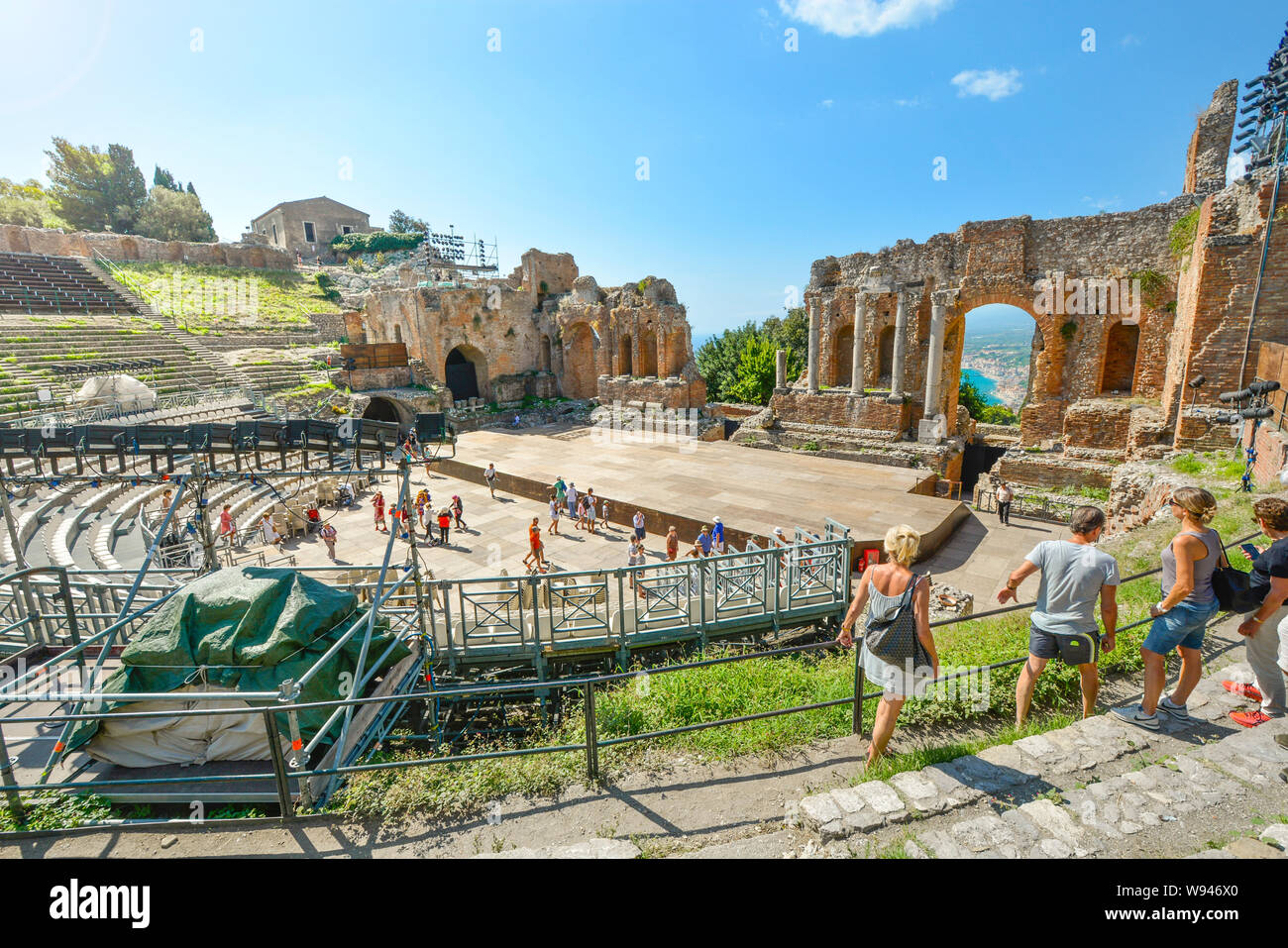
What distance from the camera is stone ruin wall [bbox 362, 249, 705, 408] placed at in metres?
28.2

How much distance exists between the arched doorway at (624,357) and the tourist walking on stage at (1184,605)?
26.7 metres

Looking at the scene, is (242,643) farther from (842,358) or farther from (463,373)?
(463,373)

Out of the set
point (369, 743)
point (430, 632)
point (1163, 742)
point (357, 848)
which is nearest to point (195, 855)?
point (357, 848)

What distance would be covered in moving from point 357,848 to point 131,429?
703 cm

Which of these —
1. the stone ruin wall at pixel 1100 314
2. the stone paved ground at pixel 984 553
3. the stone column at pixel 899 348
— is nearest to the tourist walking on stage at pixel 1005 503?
the stone paved ground at pixel 984 553

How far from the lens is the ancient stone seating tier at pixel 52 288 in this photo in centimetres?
2845

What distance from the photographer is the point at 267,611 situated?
18.7 feet

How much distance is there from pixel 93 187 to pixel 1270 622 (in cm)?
7996

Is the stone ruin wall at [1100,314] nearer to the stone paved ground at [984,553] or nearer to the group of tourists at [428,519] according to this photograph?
the stone paved ground at [984,553]

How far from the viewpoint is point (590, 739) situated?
3.85m

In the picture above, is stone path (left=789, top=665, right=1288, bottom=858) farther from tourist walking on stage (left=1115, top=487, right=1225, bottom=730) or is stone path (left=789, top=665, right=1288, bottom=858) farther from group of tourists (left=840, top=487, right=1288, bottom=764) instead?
group of tourists (left=840, top=487, right=1288, bottom=764)

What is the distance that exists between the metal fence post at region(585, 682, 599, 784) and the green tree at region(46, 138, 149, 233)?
7278cm

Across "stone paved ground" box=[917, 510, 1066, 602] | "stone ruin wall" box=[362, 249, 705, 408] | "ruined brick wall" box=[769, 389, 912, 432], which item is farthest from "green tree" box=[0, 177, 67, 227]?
"stone paved ground" box=[917, 510, 1066, 602]
